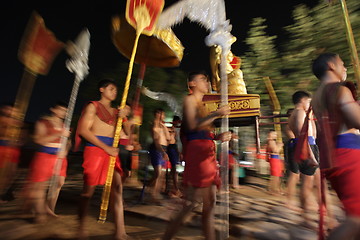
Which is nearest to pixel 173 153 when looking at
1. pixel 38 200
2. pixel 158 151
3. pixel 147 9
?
pixel 158 151

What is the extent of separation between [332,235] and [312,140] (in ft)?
8.02

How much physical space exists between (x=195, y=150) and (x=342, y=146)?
46.7 inches

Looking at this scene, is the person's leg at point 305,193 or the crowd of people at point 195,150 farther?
the person's leg at point 305,193

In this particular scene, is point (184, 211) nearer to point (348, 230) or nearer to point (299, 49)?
point (348, 230)

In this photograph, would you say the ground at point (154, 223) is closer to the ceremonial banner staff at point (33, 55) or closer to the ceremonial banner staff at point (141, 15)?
the ceremonial banner staff at point (33, 55)

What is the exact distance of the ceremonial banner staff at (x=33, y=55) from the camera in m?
3.97

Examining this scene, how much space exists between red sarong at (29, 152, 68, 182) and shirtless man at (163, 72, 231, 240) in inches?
95.4

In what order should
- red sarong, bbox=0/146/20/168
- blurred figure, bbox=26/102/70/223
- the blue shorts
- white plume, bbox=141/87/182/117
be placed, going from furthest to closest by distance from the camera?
white plume, bbox=141/87/182/117 → the blue shorts → red sarong, bbox=0/146/20/168 → blurred figure, bbox=26/102/70/223

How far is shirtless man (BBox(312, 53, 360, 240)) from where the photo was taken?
1.40 m

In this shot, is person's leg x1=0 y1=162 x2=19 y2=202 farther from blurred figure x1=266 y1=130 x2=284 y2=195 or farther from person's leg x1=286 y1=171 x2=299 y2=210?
blurred figure x1=266 y1=130 x2=284 y2=195

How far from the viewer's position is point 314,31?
8.98 m

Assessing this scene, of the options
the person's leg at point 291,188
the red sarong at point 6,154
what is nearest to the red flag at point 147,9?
the red sarong at point 6,154

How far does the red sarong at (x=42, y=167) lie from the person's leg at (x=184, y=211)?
7.94 feet

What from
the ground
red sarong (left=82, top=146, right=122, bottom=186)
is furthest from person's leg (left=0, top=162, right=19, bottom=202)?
red sarong (left=82, top=146, right=122, bottom=186)
